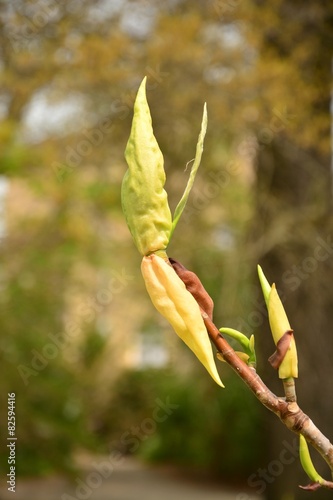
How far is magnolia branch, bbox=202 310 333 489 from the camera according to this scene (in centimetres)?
51

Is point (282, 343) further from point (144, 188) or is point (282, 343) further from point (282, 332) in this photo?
point (144, 188)

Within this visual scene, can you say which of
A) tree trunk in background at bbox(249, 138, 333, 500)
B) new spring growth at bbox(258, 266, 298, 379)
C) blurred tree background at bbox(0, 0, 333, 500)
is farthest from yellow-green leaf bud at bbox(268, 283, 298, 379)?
tree trunk in background at bbox(249, 138, 333, 500)

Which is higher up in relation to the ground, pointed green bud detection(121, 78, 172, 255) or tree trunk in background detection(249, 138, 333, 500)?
→ pointed green bud detection(121, 78, 172, 255)

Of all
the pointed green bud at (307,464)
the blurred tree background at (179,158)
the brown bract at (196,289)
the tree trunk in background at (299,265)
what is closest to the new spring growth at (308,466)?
the pointed green bud at (307,464)

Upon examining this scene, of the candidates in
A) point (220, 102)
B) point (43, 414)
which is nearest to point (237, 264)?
point (220, 102)

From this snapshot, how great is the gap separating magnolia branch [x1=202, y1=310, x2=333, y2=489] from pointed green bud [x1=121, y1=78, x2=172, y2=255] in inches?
2.4

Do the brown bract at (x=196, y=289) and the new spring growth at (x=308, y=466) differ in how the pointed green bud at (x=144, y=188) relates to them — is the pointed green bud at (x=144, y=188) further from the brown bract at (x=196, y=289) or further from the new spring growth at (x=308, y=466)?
the new spring growth at (x=308, y=466)

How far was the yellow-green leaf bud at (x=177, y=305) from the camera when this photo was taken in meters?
0.50

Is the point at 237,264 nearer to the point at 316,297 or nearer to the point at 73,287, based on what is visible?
the point at 316,297

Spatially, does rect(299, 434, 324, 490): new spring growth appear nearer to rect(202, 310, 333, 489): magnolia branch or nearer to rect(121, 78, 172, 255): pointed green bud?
rect(202, 310, 333, 489): magnolia branch

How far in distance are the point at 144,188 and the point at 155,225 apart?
2 centimetres

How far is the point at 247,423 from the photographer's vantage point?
8922mm

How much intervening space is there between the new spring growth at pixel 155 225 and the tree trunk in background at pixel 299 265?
17.2 ft

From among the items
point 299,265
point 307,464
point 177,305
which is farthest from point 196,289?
point 299,265
